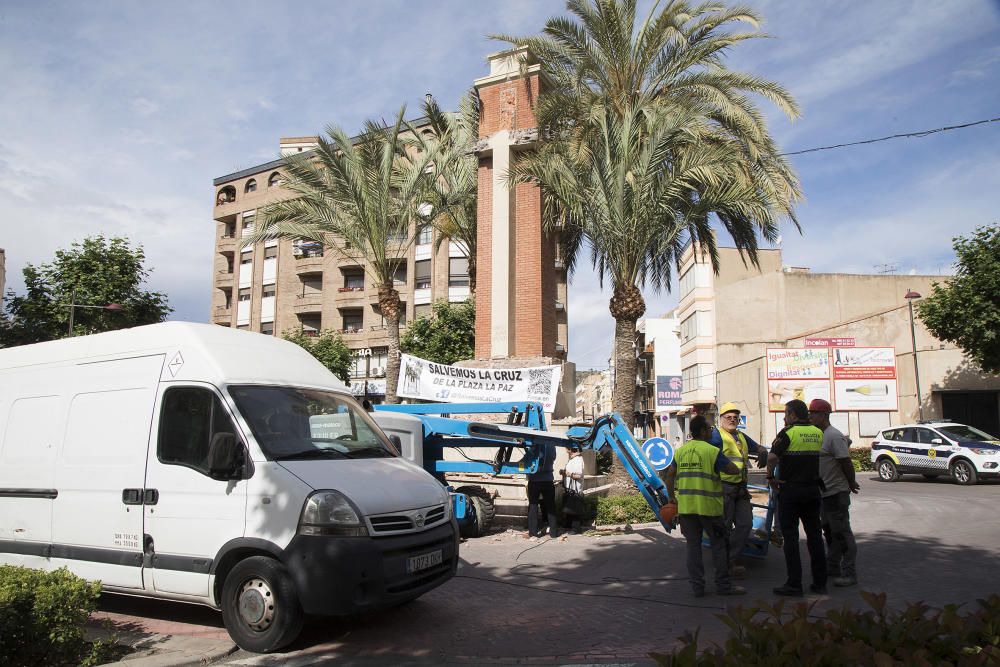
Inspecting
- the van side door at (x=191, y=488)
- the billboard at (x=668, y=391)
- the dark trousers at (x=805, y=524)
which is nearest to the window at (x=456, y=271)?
the billboard at (x=668, y=391)

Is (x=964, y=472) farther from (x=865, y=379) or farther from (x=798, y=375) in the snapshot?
(x=798, y=375)

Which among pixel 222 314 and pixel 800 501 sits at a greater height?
pixel 222 314

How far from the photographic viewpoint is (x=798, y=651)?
280cm

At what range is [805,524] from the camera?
6441 mm

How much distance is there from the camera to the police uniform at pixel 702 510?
21.4 feet

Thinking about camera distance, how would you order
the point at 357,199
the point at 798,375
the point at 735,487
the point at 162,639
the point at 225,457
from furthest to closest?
the point at 798,375, the point at 357,199, the point at 735,487, the point at 162,639, the point at 225,457

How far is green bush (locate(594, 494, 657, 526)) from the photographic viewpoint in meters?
11.3

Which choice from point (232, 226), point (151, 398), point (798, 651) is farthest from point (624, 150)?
point (232, 226)

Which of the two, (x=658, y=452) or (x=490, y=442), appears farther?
(x=490, y=442)

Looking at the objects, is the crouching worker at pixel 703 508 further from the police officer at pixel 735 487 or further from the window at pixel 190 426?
the window at pixel 190 426

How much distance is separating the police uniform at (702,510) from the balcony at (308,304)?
44.3 m

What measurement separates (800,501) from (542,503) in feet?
16.0

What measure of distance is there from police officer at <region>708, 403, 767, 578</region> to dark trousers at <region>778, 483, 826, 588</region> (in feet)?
1.84

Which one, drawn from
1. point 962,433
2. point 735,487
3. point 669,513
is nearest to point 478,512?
point 669,513
